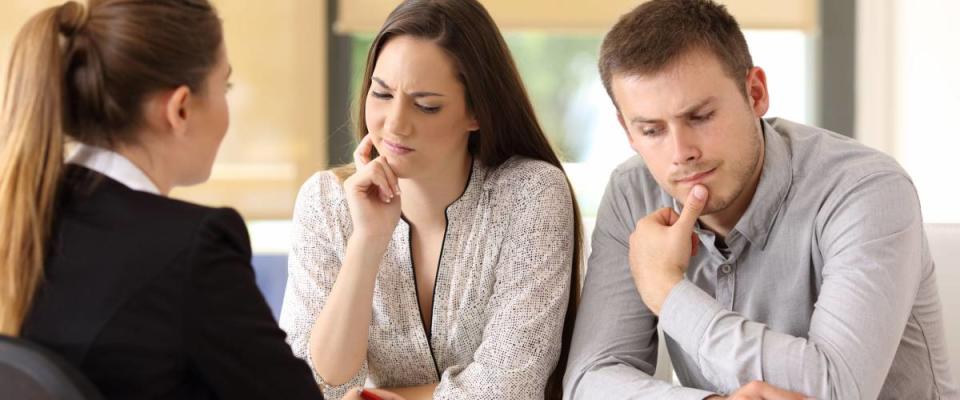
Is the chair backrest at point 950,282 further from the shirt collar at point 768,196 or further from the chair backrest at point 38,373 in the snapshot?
the chair backrest at point 38,373

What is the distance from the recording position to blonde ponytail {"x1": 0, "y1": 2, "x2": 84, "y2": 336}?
119 centimetres

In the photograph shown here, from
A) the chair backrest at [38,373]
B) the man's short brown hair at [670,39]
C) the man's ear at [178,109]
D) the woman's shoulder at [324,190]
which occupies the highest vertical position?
the man's ear at [178,109]

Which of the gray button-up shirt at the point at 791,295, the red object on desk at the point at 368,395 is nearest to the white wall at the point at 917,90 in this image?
the gray button-up shirt at the point at 791,295

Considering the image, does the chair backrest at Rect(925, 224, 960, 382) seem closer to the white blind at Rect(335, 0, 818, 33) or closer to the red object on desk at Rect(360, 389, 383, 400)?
the red object on desk at Rect(360, 389, 383, 400)

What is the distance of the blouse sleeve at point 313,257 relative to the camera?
6.71 ft

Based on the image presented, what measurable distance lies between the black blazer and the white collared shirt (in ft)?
0.05

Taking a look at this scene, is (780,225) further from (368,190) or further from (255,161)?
(255,161)

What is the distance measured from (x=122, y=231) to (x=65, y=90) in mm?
180

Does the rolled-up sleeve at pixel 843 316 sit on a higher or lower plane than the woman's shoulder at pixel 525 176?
lower

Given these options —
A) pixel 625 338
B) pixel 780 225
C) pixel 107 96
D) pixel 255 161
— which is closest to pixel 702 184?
pixel 780 225

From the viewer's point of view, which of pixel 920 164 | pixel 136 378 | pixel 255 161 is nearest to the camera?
pixel 136 378

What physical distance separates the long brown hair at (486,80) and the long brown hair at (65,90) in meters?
0.73

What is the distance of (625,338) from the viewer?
1.88 m

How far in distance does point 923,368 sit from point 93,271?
4.21ft
